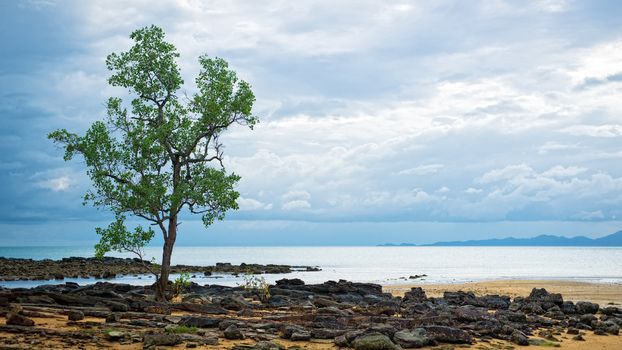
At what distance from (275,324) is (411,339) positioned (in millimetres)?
5498

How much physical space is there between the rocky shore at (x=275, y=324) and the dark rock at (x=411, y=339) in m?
0.03

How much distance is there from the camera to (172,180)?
33.6 meters

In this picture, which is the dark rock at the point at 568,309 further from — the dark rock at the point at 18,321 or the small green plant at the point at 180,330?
the dark rock at the point at 18,321

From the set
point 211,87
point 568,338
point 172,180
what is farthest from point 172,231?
point 568,338

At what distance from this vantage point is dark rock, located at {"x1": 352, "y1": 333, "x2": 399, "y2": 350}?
19.1 meters

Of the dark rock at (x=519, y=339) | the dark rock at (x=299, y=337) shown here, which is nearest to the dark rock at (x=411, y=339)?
the dark rock at (x=299, y=337)

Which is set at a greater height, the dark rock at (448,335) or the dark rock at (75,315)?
the dark rock at (75,315)

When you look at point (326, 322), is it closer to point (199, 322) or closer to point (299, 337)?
point (299, 337)

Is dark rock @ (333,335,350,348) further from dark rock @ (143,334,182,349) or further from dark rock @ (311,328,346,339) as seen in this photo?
dark rock @ (143,334,182,349)

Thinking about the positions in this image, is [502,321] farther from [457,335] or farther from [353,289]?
[353,289]

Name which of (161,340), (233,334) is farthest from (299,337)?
(161,340)

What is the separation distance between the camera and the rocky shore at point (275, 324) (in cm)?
1927

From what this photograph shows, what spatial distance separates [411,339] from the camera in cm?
2062

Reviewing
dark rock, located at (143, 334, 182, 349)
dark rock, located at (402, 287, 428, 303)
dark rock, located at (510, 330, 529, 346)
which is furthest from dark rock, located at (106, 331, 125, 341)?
dark rock, located at (402, 287, 428, 303)
